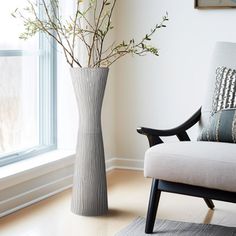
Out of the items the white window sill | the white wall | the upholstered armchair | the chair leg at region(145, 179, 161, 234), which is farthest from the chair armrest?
the white wall

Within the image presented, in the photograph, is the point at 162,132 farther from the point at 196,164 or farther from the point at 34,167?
the point at 34,167

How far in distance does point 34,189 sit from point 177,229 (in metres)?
0.92

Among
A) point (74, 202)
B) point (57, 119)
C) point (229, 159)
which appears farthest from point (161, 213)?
point (57, 119)

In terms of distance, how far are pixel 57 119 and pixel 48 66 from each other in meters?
0.35

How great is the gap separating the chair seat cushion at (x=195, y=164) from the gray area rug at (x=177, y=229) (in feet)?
0.99

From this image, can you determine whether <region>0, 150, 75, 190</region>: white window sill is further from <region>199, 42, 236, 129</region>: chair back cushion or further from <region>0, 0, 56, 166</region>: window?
<region>199, 42, 236, 129</region>: chair back cushion

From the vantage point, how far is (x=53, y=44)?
139 inches

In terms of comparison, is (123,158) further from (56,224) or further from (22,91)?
(56,224)

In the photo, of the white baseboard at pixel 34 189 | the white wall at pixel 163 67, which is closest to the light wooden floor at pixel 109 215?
the white baseboard at pixel 34 189

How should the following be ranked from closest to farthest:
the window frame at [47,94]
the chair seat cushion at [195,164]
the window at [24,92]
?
1. the chair seat cushion at [195,164]
2. the window at [24,92]
3. the window frame at [47,94]

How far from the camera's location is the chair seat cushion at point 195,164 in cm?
237

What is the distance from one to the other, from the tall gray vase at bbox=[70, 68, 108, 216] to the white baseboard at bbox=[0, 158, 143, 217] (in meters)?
0.33

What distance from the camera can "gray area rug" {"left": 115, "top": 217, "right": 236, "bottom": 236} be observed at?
8.64 ft

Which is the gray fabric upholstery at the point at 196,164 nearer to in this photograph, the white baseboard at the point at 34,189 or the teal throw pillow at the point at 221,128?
the teal throw pillow at the point at 221,128
